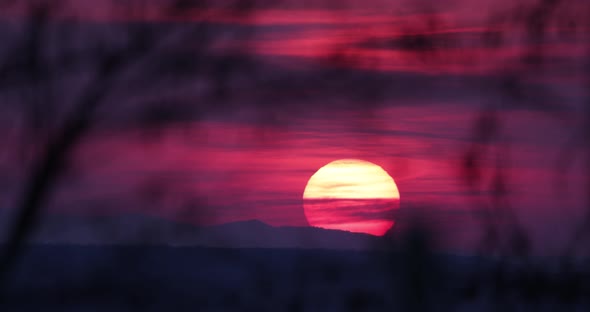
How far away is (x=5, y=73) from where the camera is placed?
363 centimetres

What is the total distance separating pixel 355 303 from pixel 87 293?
108 inches

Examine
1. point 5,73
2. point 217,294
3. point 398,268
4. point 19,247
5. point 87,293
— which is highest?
point 5,73

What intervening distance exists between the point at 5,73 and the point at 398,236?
6.77 feet

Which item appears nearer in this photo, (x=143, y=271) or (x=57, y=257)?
(x=143, y=271)

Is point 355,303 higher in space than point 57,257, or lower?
lower

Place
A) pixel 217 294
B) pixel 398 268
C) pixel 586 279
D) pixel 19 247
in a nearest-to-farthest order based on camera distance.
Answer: pixel 398 268 < pixel 19 247 < pixel 586 279 < pixel 217 294

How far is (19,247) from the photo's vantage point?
3396 millimetres

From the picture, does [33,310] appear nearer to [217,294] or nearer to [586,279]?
[217,294]

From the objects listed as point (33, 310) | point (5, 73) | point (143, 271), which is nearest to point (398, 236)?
point (5, 73)

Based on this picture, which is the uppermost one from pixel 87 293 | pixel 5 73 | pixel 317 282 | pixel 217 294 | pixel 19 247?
pixel 5 73

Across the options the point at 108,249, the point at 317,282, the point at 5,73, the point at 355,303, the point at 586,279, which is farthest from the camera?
the point at 355,303

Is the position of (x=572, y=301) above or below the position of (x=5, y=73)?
below

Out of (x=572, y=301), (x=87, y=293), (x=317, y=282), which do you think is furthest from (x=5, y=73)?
(x=572, y=301)

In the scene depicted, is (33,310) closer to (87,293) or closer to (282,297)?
(282,297)
